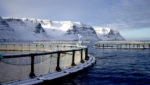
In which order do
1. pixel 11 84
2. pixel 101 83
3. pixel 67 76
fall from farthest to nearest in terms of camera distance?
pixel 67 76 → pixel 101 83 → pixel 11 84

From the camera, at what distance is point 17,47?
45.1 m

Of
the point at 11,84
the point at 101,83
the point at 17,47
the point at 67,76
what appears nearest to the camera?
the point at 11,84

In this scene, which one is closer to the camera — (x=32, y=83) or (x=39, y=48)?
(x=32, y=83)

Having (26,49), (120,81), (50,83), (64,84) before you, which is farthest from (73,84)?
(26,49)

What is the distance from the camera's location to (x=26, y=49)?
43969mm

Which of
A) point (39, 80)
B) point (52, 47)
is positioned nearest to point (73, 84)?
point (39, 80)

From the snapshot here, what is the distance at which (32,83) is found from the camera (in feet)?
29.6

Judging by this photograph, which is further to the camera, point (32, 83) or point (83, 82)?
point (83, 82)

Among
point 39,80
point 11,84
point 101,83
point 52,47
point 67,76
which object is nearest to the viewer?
point 11,84

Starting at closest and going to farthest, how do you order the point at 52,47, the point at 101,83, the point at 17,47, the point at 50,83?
the point at 50,83, the point at 101,83, the point at 52,47, the point at 17,47

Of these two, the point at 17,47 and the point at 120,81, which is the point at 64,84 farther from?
the point at 17,47

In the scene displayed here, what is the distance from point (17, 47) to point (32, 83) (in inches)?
1503

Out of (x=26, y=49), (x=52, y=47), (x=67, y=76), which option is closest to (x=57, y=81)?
(x=67, y=76)

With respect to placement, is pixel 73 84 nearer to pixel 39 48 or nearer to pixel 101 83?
pixel 101 83
